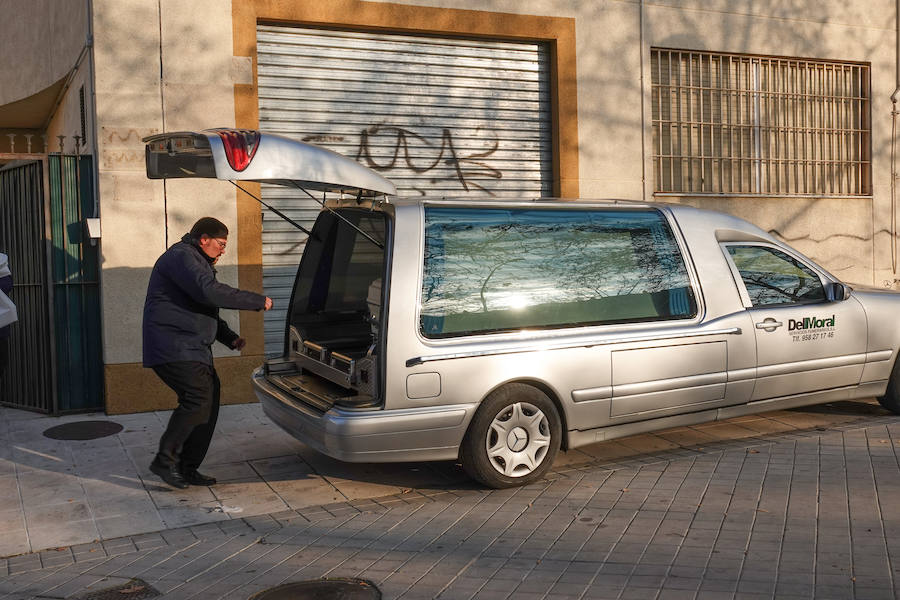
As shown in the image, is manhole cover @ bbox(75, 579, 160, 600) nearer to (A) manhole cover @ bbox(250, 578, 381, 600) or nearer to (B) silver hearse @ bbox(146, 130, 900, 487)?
(A) manhole cover @ bbox(250, 578, 381, 600)

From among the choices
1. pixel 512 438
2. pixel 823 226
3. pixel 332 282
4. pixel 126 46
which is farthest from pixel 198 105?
pixel 823 226

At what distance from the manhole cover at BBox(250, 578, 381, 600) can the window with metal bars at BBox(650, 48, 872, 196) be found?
769 cm

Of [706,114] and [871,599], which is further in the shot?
[706,114]

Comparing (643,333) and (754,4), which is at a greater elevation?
(754,4)

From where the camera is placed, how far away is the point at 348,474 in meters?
6.08

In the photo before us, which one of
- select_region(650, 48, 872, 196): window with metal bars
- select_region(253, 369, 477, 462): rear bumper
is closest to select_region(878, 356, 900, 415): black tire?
select_region(253, 369, 477, 462): rear bumper

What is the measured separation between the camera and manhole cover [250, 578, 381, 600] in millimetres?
3998

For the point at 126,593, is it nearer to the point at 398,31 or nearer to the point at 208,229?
the point at 208,229

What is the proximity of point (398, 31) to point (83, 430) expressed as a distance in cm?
502

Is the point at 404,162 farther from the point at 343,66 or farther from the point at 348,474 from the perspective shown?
Result: the point at 348,474

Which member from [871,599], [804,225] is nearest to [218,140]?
[871,599]

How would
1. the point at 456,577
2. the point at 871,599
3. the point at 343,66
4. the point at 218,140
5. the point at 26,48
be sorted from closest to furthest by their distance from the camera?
the point at 871,599 → the point at 456,577 → the point at 218,140 → the point at 343,66 → the point at 26,48

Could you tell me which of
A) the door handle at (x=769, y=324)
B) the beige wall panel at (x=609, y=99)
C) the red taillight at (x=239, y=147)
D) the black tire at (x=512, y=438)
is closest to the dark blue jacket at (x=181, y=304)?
the red taillight at (x=239, y=147)

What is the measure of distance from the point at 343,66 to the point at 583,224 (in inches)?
171
